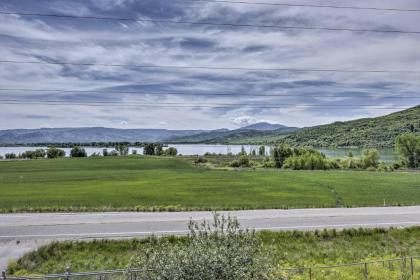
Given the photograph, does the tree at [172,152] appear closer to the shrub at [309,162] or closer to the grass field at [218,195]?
the shrub at [309,162]

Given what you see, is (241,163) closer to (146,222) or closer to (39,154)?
(146,222)

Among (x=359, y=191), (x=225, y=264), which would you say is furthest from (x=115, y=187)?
(x=225, y=264)

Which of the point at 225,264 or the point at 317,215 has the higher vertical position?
the point at 225,264

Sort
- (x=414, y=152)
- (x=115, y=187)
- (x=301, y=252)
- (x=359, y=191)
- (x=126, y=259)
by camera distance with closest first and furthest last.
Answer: (x=126, y=259) < (x=301, y=252) < (x=359, y=191) < (x=115, y=187) < (x=414, y=152)

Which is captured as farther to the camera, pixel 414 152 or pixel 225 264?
pixel 414 152

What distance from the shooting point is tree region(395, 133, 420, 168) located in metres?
111

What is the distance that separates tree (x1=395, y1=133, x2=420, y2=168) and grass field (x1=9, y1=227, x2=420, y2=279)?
88435 mm

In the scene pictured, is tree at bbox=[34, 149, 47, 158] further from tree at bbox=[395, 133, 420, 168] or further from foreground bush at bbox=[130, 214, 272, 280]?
foreground bush at bbox=[130, 214, 272, 280]

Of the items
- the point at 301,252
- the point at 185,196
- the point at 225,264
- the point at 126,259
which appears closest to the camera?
the point at 225,264

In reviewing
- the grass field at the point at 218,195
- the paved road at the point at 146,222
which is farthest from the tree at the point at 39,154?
the paved road at the point at 146,222

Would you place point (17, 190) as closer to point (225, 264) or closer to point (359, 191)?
point (359, 191)

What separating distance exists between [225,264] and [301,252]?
18.4m

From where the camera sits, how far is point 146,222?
32688 millimetres

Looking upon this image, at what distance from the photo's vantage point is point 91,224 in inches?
1252
